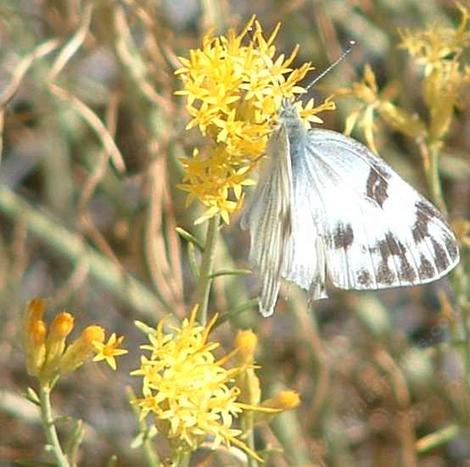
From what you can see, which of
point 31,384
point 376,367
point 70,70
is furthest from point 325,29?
point 31,384

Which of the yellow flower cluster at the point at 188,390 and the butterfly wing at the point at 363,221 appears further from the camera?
the butterfly wing at the point at 363,221

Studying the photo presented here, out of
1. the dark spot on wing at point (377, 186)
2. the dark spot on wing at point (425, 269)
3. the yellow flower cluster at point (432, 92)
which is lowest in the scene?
the dark spot on wing at point (425, 269)

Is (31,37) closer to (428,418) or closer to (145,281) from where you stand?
(145,281)

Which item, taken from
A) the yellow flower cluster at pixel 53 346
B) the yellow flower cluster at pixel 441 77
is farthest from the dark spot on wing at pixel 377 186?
the yellow flower cluster at pixel 53 346

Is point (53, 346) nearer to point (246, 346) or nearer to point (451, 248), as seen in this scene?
point (246, 346)

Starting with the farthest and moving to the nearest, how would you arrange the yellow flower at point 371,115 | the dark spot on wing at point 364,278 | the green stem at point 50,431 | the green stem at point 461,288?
the yellow flower at point 371,115
the green stem at point 461,288
the dark spot on wing at point 364,278
the green stem at point 50,431

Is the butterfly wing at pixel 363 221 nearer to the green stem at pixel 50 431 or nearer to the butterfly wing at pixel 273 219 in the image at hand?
the butterfly wing at pixel 273 219

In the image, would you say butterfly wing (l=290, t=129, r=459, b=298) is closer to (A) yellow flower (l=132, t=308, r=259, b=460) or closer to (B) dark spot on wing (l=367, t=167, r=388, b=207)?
(B) dark spot on wing (l=367, t=167, r=388, b=207)
